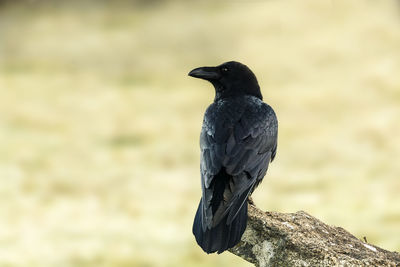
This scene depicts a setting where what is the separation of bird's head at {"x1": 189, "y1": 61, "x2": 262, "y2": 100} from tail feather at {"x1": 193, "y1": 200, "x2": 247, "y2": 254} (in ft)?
9.84

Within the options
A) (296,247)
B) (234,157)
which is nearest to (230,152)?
(234,157)

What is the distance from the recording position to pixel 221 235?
7102 millimetres

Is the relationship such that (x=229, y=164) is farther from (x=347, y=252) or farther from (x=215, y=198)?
(x=347, y=252)

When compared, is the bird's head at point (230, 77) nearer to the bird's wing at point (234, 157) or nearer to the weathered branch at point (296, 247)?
the bird's wing at point (234, 157)

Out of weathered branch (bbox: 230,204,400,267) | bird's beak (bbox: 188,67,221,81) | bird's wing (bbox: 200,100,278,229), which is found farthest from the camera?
bird's beak (bbox: 188,67,221,81)

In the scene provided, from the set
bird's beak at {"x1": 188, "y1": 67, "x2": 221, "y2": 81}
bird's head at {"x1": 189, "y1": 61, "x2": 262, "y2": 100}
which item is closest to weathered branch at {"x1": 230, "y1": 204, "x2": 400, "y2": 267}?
bird's head at {"x1": 189, "y1": 61, "x2": 262, "y2": 100}

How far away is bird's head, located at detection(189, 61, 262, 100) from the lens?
9.82 meters

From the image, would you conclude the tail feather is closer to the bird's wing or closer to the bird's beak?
the bird's wing

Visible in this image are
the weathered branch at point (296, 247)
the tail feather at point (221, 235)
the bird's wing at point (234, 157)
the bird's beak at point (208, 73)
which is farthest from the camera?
the bird's beak at point (208, 73)

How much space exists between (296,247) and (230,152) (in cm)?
159

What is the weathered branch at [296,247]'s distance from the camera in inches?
283

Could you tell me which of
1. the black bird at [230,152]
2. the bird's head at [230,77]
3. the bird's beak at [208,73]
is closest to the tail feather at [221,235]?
the black bird at [230,152]

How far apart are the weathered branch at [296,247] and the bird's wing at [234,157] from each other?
44cm

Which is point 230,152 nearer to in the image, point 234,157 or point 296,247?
point 234,157
